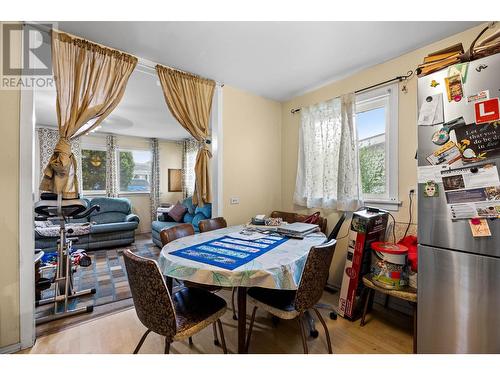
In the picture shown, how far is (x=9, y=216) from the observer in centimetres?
167

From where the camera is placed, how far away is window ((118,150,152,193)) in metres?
5.64

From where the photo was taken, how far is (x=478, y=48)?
1.29 m

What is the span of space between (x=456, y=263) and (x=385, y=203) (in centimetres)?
115

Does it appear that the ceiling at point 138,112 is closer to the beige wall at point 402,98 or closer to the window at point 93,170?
the window at point 93,170

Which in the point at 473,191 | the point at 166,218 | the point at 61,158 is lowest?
the point at 166,218

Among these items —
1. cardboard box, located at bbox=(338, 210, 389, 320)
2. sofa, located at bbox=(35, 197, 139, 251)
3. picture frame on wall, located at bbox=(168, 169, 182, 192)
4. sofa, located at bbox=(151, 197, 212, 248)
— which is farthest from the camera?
picture frame on wall, located at bbox=(168, 169, 182, 192)

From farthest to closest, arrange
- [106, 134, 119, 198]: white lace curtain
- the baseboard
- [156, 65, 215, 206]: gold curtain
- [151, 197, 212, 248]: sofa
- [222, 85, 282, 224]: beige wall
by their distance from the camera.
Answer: [106, 134, 119, 198]: white lace curtain
[151, 197, 212, 248]: sofa
[222, 85, 282, 224]: beige wall
[156, 65, 215, 206]: gold curtain
the baseboard

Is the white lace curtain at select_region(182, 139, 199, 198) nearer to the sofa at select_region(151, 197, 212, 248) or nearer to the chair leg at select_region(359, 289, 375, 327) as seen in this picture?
the sofa at select_region(151, 197, 212, 248)

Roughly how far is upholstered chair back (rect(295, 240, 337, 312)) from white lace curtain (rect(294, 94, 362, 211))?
133cm

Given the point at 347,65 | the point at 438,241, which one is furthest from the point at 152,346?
the point at 347,65

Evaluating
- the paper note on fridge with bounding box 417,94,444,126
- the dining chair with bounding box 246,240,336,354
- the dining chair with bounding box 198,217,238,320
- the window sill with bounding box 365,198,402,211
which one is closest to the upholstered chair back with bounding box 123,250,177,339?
the dining chair with bounding box 246,240,336,354

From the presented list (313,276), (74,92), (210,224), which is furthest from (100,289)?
(313,276)

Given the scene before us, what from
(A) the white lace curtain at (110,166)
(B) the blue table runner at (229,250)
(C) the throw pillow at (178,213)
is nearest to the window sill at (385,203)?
(B) the blue table runner at (229,250)

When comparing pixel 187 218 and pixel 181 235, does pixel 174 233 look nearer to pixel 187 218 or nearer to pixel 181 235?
pixel 181 235
